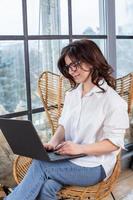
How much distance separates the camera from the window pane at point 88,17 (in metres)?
2.68

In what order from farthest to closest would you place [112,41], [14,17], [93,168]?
[112,41] → [14,17] → [93,168]

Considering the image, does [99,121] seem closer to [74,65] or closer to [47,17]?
[74,65]

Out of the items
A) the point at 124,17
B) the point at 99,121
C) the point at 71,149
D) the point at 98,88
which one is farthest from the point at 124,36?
the point at 71,149

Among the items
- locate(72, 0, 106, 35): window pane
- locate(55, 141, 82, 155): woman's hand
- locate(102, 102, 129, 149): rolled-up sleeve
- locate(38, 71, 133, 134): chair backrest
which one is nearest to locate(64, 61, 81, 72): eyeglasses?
locate(102, 102, 129, 149): rolled-up sleeve

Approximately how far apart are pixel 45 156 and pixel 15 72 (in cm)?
89

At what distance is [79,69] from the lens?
1767mm

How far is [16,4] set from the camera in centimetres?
228

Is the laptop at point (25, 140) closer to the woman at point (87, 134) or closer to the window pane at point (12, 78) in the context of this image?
the woman at point (87, 134)

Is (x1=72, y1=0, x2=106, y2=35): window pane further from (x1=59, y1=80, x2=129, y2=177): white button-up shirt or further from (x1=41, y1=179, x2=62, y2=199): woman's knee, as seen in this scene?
(x1=41, y1=179, x2=62, y2=199): woman's knee

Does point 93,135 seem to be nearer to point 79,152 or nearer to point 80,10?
point 79,152

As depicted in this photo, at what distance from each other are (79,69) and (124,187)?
4.43 ft

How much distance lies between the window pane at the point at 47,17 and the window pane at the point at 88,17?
0.12 meters

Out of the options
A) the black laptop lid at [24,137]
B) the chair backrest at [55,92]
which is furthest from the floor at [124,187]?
the black laptop lid at [24,137]

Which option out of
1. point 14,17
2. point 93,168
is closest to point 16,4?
point 14,17
